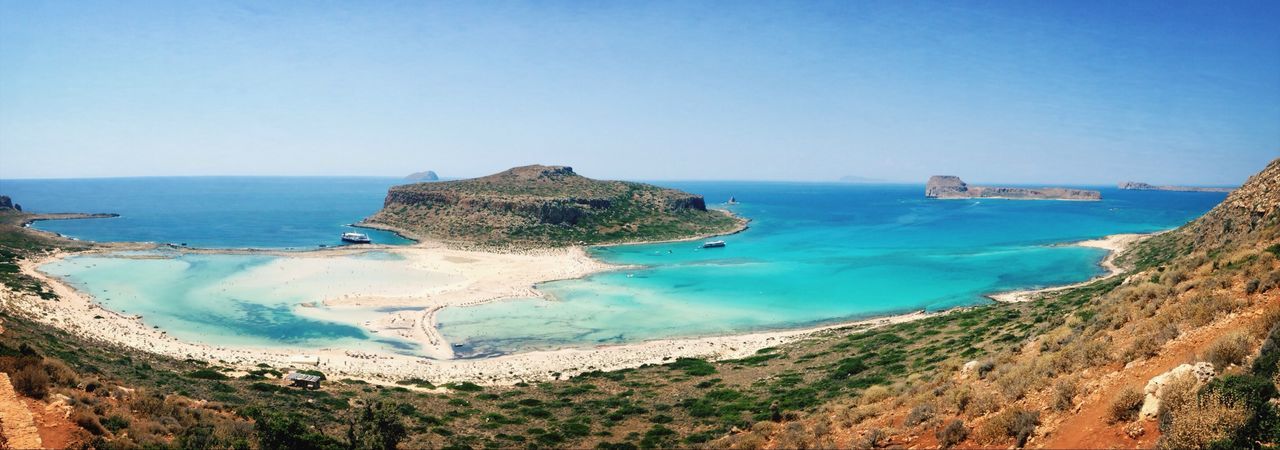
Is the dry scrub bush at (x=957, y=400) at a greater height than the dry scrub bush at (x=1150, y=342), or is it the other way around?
the dry scrub bush at (x=1150, y=342)

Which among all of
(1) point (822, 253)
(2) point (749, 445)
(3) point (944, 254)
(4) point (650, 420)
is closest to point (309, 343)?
(4) point (650, 420)

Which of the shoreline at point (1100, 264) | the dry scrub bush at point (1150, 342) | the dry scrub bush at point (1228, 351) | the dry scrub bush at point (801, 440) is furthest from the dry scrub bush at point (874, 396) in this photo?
the shoreline at point (1100, 264)

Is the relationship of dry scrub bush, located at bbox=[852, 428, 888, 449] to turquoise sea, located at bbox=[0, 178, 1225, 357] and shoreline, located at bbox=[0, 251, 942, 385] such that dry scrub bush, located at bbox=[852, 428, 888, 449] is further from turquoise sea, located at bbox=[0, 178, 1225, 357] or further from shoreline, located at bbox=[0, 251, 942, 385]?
turquoise sea, located at bbox=[0, 178, 1225, 357]

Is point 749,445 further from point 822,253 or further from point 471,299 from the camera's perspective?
point 822,253

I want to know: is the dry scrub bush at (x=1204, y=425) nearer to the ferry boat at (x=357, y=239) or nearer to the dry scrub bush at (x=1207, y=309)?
the dry scrub bush at (x=1207, y=309)

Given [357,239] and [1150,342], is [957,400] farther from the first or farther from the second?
[357,239]

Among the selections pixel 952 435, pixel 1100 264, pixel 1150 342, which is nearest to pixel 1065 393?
pixel 952 435
